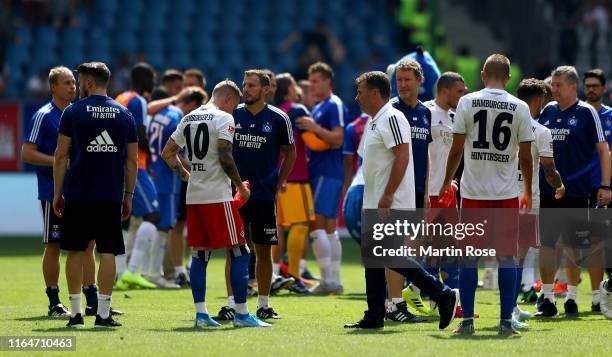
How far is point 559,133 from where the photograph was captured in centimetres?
1308

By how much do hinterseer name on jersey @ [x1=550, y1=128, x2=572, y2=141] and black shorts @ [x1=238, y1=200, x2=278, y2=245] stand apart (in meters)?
2.94

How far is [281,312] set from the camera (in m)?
13.0

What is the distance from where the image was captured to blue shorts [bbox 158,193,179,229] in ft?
54.2

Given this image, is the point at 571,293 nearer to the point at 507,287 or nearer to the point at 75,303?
the point at 507,287

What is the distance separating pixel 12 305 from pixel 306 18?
66.2ft

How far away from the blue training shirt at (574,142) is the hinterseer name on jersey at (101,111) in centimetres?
447

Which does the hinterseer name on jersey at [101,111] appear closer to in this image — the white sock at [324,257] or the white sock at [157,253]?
the white sock at [324,257]

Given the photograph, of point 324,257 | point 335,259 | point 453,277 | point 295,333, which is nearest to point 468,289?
→ point 295,333

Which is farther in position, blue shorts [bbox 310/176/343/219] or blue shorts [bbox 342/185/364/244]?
blue shorts [bbox 310/176/343/219]

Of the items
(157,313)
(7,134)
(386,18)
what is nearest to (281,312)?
(157,313)

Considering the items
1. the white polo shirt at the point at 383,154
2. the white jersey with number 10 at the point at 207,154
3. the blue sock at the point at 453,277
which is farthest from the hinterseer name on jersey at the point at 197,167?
the blue sock at the point at 453,277

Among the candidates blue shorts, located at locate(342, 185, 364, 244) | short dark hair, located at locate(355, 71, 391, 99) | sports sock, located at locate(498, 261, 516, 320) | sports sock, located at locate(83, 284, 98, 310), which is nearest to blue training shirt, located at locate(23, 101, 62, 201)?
sports sock, located at locate(83, 284, 98, 310)

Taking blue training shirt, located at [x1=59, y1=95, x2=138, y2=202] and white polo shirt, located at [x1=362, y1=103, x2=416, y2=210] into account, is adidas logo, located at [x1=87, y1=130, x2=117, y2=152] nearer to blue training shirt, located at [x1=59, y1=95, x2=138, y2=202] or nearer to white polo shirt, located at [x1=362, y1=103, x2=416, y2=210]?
blue training shirt, located at [x1=59, y1=95, x2=138, y2=202]

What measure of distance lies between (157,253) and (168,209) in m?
0.58
